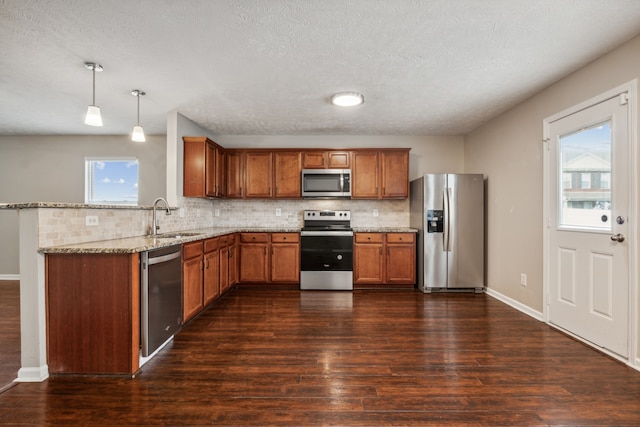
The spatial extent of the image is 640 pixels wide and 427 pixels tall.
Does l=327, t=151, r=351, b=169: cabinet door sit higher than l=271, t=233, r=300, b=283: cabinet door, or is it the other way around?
l=327, t=151, r=351, b=169: cabinet door

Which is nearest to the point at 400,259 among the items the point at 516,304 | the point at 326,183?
the point at 516,304

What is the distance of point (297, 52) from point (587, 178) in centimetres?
271

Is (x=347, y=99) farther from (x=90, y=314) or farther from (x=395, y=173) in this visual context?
(x=90, y=314)

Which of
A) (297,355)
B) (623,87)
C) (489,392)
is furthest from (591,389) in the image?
(623,87)

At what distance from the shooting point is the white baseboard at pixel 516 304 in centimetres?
320

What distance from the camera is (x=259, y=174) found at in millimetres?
4816

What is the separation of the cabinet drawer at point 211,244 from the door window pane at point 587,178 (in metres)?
3.63

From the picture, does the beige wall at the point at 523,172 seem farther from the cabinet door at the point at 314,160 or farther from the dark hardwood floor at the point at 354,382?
the cabinet door at the point at 314,160

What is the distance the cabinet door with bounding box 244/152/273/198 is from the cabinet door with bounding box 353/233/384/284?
163 cm

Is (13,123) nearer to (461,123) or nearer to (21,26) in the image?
(21,26)

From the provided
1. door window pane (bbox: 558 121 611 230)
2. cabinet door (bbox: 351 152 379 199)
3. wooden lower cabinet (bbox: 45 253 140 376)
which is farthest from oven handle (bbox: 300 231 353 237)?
wooden lower cabinet (bbox: 45 253 140 376)

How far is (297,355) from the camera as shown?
7.71ft

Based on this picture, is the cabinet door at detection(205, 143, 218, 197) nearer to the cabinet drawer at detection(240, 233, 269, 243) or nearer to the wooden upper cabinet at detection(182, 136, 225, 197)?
the wooden upper cabinet at detection(182, 136, 225, 197)

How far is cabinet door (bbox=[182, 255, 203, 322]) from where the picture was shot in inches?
112
